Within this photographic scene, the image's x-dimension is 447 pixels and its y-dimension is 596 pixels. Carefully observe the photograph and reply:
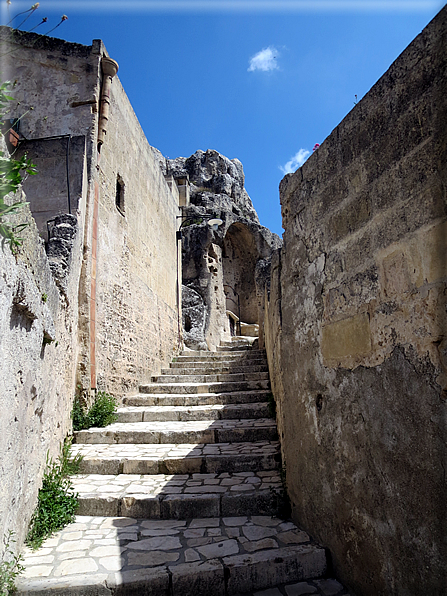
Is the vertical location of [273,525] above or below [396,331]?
below

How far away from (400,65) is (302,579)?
3066 mm

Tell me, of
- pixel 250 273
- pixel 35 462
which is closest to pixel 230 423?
pixel 35 462

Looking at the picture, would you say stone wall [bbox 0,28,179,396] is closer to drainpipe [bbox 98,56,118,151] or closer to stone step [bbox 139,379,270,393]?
drainpipe [bbox 98,56,118,151]

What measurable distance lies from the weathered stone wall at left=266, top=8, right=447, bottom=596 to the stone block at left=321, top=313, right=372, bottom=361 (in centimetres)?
1

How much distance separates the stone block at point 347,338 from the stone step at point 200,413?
3.38m

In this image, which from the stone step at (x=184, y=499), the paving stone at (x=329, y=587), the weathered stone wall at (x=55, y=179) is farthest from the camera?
the weathered stone wall at (x=55, y=179)

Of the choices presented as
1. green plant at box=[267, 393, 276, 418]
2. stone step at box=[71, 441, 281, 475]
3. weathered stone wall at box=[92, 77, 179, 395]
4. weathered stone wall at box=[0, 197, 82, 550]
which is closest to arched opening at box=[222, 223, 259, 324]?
weathered stone wall at box=[92, 77, 179, 395]

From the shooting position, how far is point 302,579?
2.59 metres

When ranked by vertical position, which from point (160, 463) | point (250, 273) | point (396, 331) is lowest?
point (160, 463)

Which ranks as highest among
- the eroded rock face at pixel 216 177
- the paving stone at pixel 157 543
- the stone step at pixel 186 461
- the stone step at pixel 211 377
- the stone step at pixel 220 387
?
the eroded rock face at pixel 216 177

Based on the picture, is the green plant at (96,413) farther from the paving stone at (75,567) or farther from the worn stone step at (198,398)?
the paving stone at (75,567)

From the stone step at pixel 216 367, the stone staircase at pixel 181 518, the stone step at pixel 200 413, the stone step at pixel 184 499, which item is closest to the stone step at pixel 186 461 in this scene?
the stone staircase at pixel 181 518

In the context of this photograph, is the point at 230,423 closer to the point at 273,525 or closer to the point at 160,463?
the point at 160,463

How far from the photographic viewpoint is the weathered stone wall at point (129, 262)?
21.0ft
